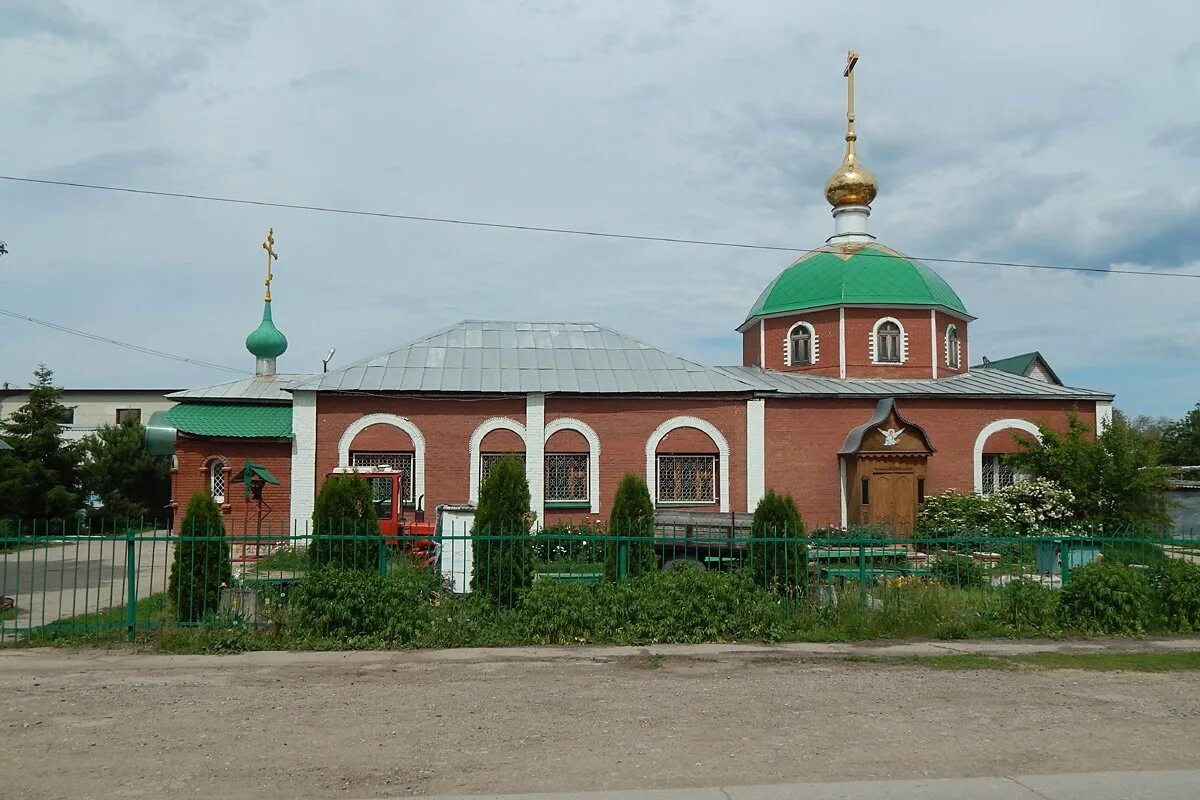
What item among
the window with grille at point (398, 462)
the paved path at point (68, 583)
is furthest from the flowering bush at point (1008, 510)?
the paved path at point (68, 583)

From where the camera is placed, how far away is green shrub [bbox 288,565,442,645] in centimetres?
1020

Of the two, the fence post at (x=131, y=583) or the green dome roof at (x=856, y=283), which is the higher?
the green dome roof at (x=856, y=283)

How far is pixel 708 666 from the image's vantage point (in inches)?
369

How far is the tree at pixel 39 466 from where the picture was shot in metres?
25.4

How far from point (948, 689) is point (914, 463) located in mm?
12823

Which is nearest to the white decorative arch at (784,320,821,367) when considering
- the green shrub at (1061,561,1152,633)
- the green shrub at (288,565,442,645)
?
the green shrub at (1061,561,1152,633)

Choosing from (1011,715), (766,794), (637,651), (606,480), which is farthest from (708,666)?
(606,480)

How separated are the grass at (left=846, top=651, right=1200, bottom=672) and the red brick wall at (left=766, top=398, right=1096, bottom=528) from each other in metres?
10.6

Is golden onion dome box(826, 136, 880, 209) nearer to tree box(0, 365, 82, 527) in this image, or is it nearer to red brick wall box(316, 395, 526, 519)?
red brick wall box(316, 395, 526, 519)

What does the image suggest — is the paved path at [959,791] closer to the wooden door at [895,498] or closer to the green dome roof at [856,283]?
the wooden door at [895,498]

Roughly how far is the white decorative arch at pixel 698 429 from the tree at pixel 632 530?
307 inches

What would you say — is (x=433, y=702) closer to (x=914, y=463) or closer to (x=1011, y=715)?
(x=1011, y=715)

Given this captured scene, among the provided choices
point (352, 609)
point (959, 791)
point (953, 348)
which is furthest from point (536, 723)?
point (953, 348)

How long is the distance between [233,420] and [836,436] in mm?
13248
